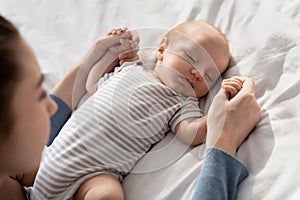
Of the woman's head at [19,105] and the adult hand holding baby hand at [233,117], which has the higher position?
the woman's head at [19,105]

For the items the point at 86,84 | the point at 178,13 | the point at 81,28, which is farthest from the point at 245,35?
the point at 81,28

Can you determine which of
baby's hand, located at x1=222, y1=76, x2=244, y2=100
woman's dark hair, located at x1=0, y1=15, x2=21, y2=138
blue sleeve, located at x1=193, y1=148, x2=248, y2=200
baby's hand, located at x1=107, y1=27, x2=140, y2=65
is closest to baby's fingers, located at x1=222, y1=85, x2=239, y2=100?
baby's hand, located at x1=222, y1=76, x2=244, y2=100

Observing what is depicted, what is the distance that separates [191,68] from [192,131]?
16cm

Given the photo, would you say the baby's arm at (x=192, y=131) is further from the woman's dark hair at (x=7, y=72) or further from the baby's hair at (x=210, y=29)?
the woman's dark hair at (x=7, y=72)

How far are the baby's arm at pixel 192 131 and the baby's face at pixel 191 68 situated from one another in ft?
0.28

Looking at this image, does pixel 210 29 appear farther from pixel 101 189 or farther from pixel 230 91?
pixel 101 189

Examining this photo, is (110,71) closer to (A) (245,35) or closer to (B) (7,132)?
(A) (245,35)

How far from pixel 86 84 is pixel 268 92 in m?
0.43

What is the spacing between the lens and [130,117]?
1035 mm

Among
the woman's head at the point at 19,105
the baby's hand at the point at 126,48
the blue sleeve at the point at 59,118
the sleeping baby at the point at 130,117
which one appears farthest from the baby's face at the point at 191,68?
the woman's head at the point at 19,105

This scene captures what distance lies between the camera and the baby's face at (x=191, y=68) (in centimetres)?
107

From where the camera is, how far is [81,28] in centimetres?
138

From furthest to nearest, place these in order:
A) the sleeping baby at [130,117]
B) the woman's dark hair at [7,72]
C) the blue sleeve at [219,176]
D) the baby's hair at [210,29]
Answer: the baby's hair at [210,29] < the sleeping baby at [130,117] < the blue sleeve at [219,176] < the woman's dark hair at [7,72]

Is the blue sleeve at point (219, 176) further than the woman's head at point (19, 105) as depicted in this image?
Yes
